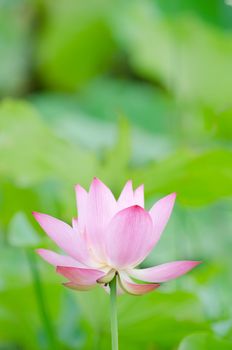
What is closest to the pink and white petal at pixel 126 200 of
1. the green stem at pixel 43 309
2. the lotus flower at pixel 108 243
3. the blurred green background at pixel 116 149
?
the lotus flower at pixel 108 243

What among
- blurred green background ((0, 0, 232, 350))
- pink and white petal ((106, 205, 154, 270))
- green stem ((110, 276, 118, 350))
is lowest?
green stem ((110, 276, 118, 350))

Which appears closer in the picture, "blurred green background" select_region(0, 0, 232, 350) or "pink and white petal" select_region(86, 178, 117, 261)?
"pink and white petal" select_region(86, 178, 117, 261)

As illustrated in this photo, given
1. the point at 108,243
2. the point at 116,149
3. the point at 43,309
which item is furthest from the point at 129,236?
the point at 116,149

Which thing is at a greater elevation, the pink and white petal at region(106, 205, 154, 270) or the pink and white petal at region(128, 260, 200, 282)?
the pink and white petal at region(106, 205, 154, 270)

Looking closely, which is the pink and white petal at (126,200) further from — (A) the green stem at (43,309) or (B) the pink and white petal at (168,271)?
(A) the green stem at (43,309)

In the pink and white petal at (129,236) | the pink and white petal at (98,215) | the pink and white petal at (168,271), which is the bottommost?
the pink and white petal at (168,271)

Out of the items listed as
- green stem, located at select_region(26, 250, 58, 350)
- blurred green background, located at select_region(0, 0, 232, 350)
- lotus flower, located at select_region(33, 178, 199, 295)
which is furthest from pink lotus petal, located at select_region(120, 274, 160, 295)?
green stem, located at select_region(26, 250, 58, 350)

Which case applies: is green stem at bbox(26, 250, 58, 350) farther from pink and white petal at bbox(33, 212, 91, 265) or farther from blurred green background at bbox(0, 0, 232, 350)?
pink and white petal at bbox(33, 212, 91, 265)

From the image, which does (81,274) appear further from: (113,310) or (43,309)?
(43,309)
